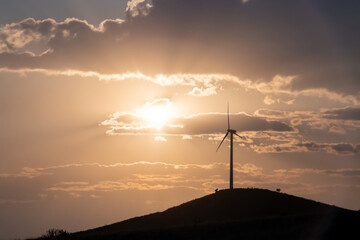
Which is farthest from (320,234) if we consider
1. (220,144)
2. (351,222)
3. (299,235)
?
(220,144)

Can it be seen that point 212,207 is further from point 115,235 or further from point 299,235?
point 299,235

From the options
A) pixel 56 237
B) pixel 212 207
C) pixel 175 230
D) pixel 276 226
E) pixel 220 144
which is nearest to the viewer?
pixel 276 226

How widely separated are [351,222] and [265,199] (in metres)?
39.2

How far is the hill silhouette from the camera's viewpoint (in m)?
68.9

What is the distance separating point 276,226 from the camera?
7162 centimetres

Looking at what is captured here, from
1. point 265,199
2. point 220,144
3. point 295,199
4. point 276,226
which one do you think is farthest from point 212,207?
point 276,226

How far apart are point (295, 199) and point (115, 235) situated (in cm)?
4985

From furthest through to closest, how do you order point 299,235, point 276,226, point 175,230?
1. point 175,230
2. point 276,226
3. point 299,235

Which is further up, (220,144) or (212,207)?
(220,144)

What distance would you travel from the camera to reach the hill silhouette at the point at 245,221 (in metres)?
68.9

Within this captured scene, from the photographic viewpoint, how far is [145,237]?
7456 centimetres

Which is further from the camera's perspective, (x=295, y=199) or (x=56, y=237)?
(x=295, y=199)

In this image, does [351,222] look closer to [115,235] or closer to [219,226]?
[219,226]

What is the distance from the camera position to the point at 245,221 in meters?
77.6
